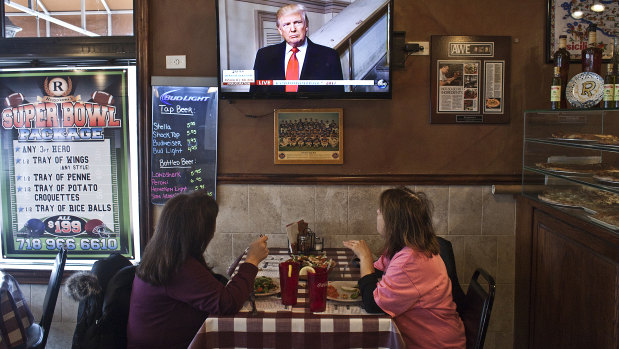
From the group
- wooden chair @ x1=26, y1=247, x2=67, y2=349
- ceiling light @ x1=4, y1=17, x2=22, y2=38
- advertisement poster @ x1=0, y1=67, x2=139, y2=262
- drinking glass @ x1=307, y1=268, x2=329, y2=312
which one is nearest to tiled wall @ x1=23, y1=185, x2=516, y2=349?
advertisement poster @ x1=0, y1=67, x2=139, y2=262

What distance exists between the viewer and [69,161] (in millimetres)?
3637

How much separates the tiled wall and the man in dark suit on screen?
2.32 ft

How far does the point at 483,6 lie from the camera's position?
134 inches

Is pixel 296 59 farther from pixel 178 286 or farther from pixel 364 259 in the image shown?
pixel 178 286

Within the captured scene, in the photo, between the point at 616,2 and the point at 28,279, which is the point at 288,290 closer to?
the point at 28,279

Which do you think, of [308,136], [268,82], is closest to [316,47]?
[268,82]

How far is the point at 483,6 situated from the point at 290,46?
1270 millimetres

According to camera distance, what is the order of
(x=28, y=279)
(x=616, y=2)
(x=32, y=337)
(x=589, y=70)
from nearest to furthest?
(x=32, y=337), (x=589, y=70), (x=616, y=2), (x=28, y=279)

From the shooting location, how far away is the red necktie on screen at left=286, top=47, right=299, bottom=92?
325 cm

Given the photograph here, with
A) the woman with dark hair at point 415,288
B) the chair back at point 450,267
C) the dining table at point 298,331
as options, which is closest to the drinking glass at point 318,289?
the dining table at point 298,331

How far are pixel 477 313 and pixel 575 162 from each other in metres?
1.20

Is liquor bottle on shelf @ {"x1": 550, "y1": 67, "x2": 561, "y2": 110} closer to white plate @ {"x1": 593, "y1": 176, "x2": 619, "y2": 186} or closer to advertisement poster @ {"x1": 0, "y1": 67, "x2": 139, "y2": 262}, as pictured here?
white plate @ {"x1": 593, "y1": 176, "x2": 619, "y2": 186}

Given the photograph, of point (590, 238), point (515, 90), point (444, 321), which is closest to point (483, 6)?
point (515, 90)

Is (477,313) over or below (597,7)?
below
